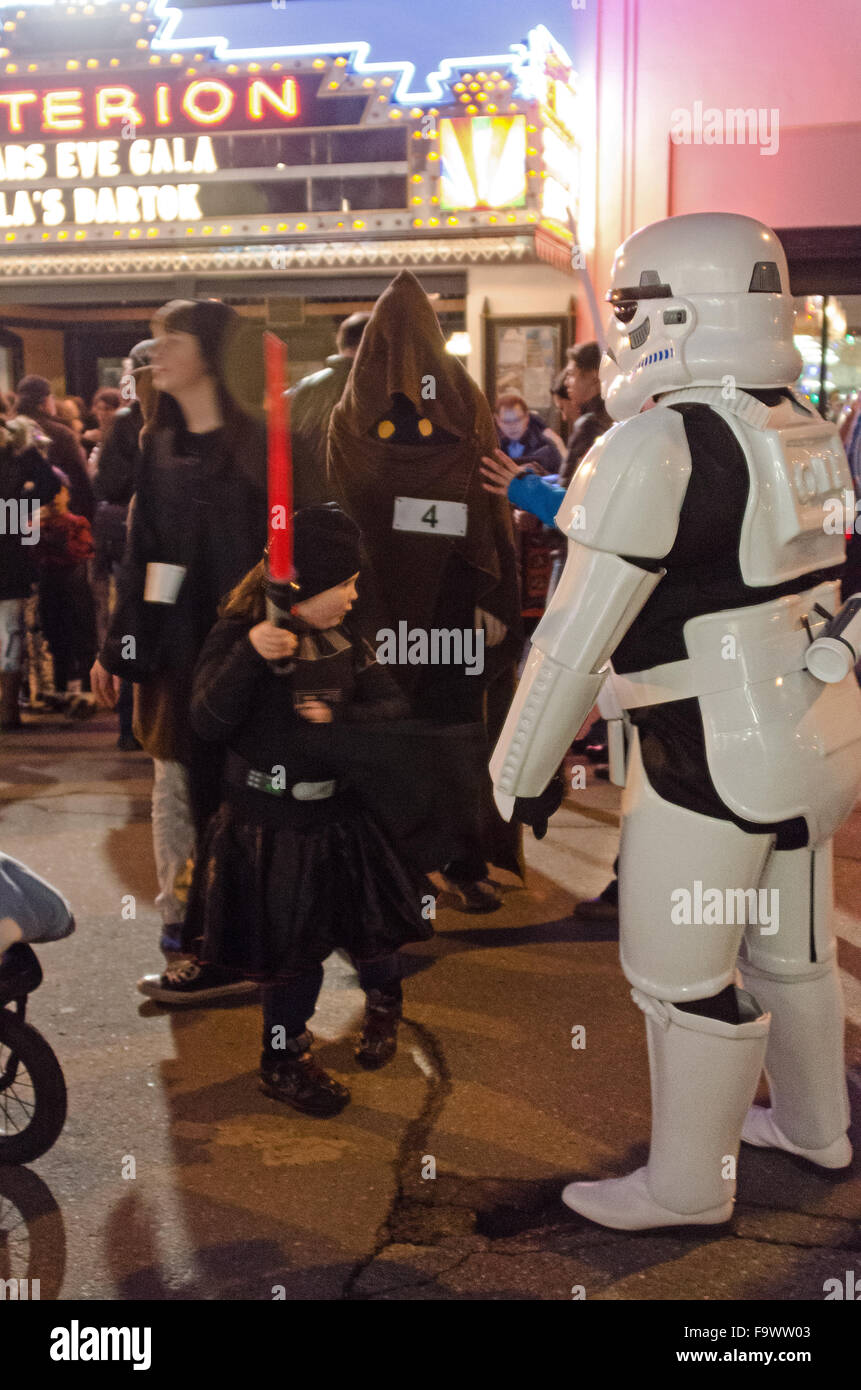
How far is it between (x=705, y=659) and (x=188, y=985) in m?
2.01

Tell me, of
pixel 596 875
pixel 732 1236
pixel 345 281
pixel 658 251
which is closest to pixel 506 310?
pixel 345 281

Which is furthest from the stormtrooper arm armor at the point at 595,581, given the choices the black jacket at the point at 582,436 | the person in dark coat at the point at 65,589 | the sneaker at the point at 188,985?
the person in dark coat at the point at 65,589

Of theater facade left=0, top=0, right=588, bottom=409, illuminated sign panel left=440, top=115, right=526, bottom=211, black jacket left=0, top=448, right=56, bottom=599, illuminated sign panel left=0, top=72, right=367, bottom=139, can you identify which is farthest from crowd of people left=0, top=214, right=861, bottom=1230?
illuminated sign panel left=0, top=72, right=367, bottom=139

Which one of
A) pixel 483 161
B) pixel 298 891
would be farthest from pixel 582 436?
pixel 483 161

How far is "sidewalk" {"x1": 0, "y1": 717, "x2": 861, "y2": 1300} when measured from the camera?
2488mm

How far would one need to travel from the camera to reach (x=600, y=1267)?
2500mm

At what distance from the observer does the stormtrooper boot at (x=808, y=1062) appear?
262 centimetres

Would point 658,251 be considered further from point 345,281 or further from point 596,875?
point 345,281

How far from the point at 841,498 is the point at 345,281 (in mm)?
7180

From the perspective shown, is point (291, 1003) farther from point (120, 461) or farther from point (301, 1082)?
point (120, 461)

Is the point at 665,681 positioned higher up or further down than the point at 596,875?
higher up

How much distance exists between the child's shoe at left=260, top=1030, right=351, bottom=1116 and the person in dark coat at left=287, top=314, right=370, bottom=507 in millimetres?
1736
